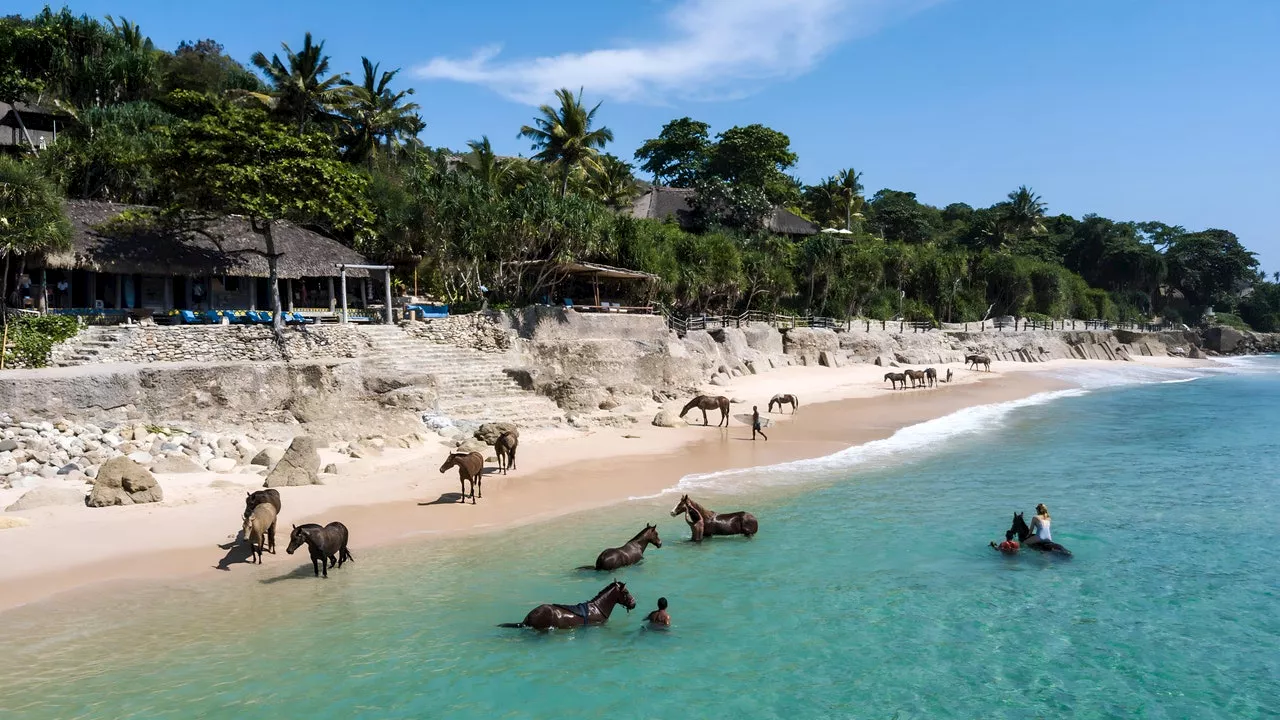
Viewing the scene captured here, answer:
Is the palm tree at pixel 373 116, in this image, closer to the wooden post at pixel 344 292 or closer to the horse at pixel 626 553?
the wooden post at pixel 344 292

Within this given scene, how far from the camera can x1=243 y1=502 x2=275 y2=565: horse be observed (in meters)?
12.2

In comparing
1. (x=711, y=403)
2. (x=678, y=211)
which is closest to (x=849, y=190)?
(x=678, y=211)

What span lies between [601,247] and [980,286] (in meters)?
43.7

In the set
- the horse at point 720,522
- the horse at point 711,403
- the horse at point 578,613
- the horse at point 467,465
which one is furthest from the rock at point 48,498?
the horse at point 711,403

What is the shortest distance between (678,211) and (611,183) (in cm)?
664

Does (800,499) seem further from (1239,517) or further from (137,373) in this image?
(137,373)

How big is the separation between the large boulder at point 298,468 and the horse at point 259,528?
12.1 feet

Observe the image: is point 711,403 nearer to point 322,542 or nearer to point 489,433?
point 489,433

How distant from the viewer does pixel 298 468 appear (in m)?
16.5

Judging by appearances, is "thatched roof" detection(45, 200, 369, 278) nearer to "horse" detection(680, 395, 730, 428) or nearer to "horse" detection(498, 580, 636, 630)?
"horse" detection(680, 395, 730, 428)

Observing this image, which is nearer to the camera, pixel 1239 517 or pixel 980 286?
pixel 1239 517

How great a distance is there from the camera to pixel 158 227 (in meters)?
27.6

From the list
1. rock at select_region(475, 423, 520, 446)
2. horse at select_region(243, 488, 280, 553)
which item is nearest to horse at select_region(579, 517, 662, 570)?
horse at select_region(243, 488, 280, 553)

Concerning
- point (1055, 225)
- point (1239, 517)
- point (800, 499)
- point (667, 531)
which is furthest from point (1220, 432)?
point (1055, 225)
